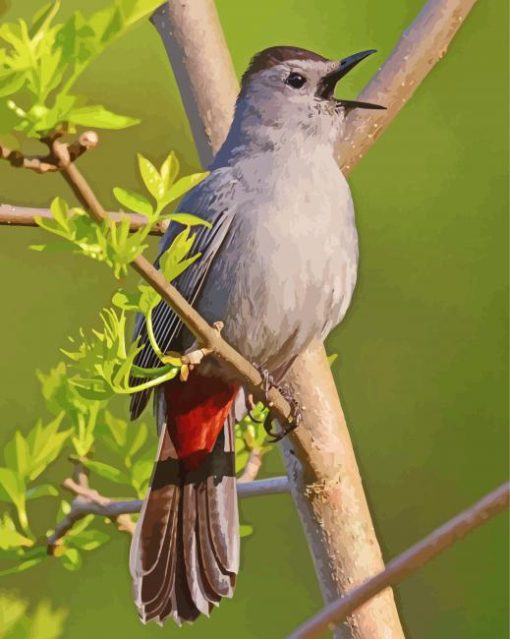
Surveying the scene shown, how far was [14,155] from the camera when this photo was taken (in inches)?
42.5

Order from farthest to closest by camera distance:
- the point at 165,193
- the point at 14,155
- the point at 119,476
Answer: the point at 119,476 < the point at 165,193 < the point at 14,155

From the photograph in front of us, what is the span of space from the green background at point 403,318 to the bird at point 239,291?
25.6 inches

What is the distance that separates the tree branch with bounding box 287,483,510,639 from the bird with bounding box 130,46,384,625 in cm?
86

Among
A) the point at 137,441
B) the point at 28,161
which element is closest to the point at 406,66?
the point at 137,441

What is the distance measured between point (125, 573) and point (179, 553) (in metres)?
0.71

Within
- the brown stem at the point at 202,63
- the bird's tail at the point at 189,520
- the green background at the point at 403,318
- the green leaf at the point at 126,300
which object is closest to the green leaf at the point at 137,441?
the bird's tail at the point at 189,520

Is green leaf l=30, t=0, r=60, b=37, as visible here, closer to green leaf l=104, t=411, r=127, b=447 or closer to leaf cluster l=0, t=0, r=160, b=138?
leaf cluster l=0, t=0, r=160, b=138

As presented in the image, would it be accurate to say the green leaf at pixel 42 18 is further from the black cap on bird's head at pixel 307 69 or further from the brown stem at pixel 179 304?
the black cap on bird's head at pixel 307 69

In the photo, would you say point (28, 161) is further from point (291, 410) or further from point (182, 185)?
point (291, 410)

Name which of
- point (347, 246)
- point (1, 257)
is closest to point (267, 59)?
point (347, 246)

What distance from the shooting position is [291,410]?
1.79m

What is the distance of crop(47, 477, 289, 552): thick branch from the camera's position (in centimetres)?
168

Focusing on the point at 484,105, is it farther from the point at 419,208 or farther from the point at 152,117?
the point at 152,117

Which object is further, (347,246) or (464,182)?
(464,182)
